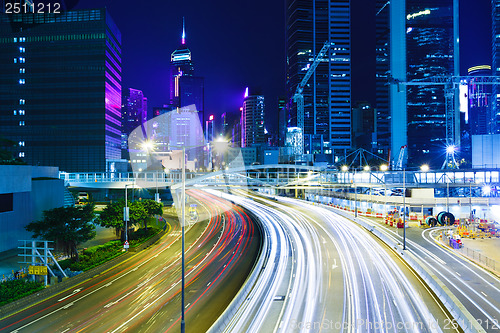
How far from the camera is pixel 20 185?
1527 inches

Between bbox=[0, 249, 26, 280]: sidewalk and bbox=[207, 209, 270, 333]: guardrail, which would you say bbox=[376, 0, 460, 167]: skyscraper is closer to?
bbox=[207, 209, 270, 333]: guardrail

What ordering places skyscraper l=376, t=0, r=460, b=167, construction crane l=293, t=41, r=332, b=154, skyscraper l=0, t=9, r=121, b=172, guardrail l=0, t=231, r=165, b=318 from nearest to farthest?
1. guardrail l=0, t=231, r=165, b=318
2. skyscraper l=0, t=9, r=121, b=172
3. skyscraper l=376, t=0, r=460, b=167
4. construction crane l=293, t=41, r=332, b=154

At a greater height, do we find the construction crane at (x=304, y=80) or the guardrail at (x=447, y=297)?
the construction crane at (x=304, y=80)

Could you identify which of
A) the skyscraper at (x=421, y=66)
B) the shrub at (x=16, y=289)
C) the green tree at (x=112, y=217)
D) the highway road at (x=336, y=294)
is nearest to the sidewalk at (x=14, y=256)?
the shrub at (x=16, y=289)

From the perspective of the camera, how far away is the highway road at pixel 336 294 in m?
17.2

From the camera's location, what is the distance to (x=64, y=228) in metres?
30.6

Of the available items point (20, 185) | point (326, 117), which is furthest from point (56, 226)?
point (326, 117)

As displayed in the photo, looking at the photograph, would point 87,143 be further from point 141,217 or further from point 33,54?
point 141,217

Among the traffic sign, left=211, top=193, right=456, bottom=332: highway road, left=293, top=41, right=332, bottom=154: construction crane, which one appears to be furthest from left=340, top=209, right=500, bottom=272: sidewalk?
left=293, top=41, right=332, bottom=154: construction crane

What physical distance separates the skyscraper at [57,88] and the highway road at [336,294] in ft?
278

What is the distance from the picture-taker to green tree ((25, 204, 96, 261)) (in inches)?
1188

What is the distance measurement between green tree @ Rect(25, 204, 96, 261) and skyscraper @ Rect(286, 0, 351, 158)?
164915 mm

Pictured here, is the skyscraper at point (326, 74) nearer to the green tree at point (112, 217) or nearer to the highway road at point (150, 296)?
the green tree at point (112, 217)

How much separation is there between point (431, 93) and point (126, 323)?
19138 centimetres
